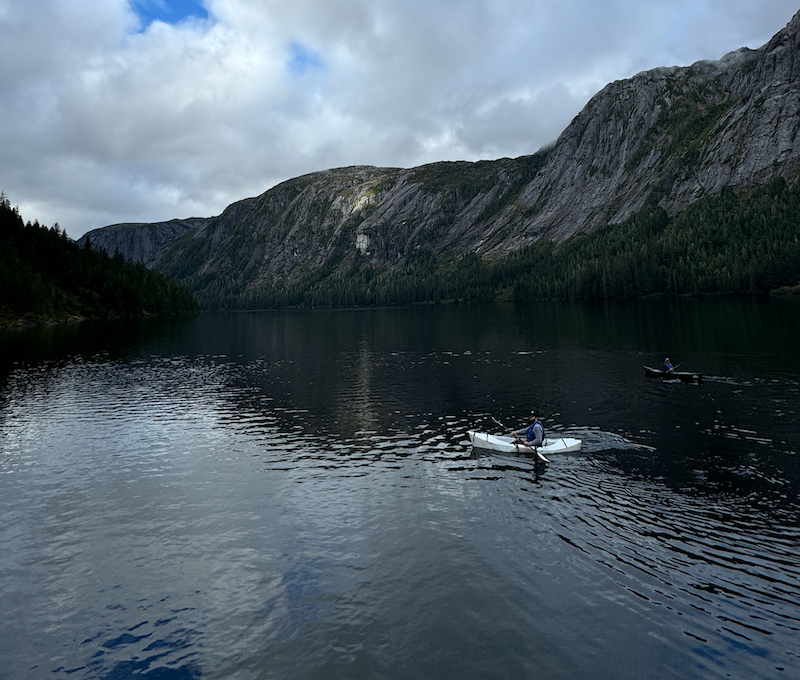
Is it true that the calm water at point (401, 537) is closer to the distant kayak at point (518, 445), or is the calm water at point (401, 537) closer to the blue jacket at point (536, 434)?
the distant kayak at point (518, 445)

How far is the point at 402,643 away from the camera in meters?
17.1

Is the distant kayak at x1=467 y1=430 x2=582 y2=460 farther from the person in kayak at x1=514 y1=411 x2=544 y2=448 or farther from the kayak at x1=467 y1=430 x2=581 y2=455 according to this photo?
the person in kayak at x1=514 y1=411 x2=544 y2=448

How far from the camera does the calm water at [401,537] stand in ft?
55.0

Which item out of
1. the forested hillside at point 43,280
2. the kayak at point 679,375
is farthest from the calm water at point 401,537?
the forested hillside at point 43,280

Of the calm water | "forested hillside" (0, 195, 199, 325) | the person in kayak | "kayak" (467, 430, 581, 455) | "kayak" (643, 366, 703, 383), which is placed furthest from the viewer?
"forested hillside" (0, 195, 199, 325)

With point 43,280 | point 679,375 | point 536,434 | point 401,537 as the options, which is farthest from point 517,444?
point 43,280

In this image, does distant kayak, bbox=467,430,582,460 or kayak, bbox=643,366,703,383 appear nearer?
distant kayak, bbox=467,430,582,460

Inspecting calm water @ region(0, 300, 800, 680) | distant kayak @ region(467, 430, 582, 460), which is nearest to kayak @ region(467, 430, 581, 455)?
distant kayak @ region(467, 430, 582, 460)

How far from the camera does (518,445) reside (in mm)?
36438

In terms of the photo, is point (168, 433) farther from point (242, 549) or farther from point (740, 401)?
point (740, 401)

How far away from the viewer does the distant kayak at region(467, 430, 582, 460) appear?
1410 inches

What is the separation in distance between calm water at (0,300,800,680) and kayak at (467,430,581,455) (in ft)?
2.74

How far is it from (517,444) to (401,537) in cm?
1464

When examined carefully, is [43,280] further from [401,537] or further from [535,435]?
[401,537]
